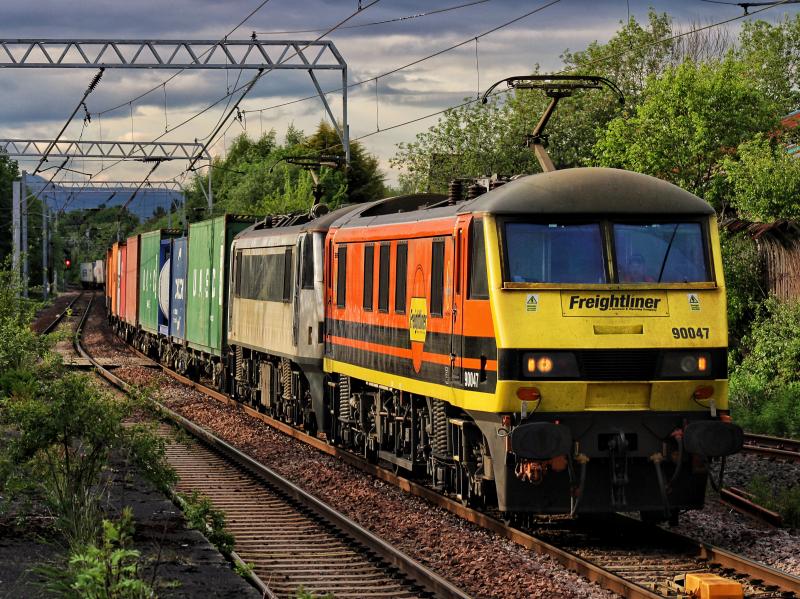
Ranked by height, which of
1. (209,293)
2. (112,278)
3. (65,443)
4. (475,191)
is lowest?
→ (65,443)

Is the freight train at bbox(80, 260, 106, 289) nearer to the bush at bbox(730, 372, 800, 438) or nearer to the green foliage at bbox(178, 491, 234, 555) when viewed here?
the bush at bbox(730, 372, 800, 438)

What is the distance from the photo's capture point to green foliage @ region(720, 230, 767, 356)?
26.4 m

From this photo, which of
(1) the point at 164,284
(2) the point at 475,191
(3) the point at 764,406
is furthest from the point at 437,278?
(1) the point at 164,284

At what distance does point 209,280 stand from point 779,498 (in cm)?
1645

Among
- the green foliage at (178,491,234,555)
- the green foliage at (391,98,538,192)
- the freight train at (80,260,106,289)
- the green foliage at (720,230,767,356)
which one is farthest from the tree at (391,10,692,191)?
the freight train at (80,260,106,289)

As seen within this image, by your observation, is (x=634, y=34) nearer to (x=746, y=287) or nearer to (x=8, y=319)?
(x=746, y=287)

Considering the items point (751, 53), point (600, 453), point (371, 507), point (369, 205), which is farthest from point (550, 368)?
point (751, 53)

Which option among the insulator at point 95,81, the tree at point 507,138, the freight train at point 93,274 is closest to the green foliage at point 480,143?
the tree at point 507,138

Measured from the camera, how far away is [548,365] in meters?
10.9

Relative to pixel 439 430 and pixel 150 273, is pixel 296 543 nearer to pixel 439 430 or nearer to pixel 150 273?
pixel 439 430

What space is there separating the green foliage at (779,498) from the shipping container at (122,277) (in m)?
35.3

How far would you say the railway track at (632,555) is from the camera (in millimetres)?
9523

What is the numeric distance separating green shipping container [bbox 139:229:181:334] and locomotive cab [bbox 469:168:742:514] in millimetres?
25810

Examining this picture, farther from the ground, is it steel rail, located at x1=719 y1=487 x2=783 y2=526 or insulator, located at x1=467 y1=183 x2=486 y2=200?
insulator, located at x1=467 y1=183 x2=486 y2=200
